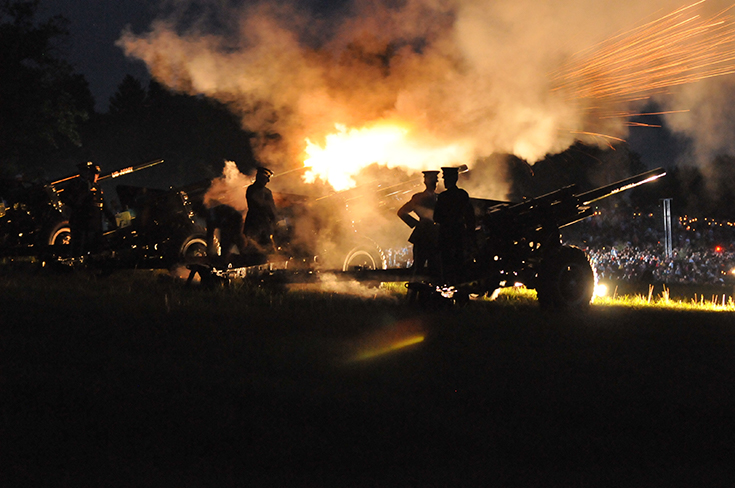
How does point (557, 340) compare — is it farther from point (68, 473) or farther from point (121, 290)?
point (121, 290)

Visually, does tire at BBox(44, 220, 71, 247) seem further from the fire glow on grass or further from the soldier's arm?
the soldier's arm

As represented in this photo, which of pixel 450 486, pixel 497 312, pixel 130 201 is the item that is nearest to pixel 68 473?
A: pixel 450 486

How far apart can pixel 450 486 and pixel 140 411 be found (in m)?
2.10

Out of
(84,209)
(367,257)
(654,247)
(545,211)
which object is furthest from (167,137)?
(545,211)

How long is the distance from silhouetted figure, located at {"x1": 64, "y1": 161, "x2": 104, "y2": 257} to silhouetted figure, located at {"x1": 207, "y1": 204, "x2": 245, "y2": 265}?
5.93ft

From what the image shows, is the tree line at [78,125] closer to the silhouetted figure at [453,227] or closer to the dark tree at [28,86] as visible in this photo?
the dark tree at [28,86]

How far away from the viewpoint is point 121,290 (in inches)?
398

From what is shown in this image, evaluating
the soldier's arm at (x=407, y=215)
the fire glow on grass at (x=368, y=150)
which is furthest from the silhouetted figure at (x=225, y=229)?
the soldier's arm at (x=407, y=215)

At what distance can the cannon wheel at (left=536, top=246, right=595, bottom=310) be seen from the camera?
930cm

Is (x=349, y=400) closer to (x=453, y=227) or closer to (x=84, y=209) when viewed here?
(x=453, y=227)

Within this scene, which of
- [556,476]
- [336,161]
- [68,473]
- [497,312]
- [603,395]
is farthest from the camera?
[336,161]

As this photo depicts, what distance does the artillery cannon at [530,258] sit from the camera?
9164 mm

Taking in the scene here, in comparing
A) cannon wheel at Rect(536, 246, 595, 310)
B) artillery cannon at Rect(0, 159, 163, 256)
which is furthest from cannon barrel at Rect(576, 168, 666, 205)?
artillery cannon at Rect(0, 159, 163, 256)

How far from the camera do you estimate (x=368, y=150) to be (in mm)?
14023
